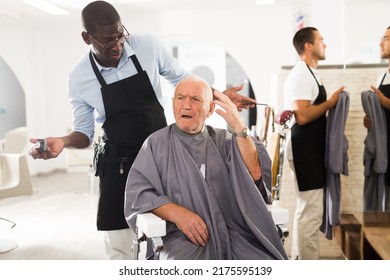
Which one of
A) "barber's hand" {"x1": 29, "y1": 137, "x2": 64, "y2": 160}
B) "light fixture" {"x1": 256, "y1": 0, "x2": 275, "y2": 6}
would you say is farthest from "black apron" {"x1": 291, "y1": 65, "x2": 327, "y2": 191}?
"barber's hand" {"x1": 29, "y1": 137, "x2": 64, "y2": 160}

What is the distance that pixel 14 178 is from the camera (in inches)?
83.4

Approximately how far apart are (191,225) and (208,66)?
0.74 metres

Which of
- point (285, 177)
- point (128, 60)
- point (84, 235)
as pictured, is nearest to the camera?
point (128, 60)

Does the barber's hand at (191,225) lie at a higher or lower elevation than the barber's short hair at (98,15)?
lower

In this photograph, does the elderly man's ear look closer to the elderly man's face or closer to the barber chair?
the elderly man's face

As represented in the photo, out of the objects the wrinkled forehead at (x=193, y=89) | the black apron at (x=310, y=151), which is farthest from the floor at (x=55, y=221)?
the black apron at (x=310, y=151)

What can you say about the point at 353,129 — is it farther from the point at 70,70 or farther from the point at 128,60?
the point at 70,70

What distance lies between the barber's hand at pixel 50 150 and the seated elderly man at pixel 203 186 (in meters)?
0.33

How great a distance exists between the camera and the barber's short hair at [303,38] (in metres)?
1.97

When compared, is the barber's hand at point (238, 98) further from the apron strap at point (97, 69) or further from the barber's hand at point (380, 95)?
the barber's hand at point (380, 95)

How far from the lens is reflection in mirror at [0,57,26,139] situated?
193 cm

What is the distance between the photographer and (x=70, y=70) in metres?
1.85
